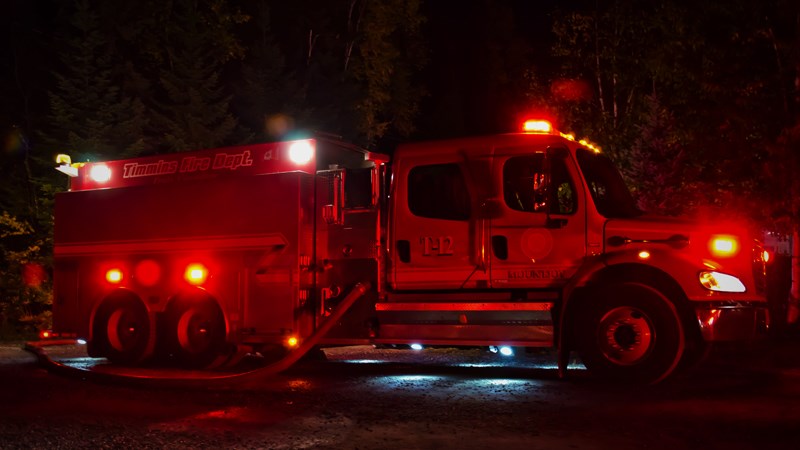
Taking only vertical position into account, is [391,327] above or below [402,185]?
below

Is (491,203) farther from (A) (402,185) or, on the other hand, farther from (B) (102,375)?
(B) (102,375)

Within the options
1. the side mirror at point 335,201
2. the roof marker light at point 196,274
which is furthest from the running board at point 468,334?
the roof marker light at point 196,274

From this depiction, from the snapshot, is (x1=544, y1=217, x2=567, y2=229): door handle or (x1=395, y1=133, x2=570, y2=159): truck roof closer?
(x1=544, y1=217, x2=567, y2=229): door handle

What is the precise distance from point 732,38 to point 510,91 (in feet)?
84.4

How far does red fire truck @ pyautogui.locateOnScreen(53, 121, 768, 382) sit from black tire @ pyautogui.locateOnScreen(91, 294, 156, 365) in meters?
0.02

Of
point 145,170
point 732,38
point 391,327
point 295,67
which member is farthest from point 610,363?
point 295,67

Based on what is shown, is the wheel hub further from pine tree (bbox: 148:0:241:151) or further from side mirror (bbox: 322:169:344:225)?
pine tree (bbox: 148:0:241:151)

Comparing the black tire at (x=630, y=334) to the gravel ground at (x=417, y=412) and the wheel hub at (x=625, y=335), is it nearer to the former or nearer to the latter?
the wheel hub at (x=625, y=335)

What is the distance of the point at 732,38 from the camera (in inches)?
749

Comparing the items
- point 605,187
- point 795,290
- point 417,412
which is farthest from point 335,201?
point 795,290

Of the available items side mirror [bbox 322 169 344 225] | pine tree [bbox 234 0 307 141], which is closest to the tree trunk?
side mirror [bbox 322 169 344 225]

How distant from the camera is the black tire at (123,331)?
11930mm

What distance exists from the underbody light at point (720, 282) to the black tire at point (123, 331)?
707 centimetres

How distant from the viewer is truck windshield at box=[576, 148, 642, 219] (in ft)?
31.6
